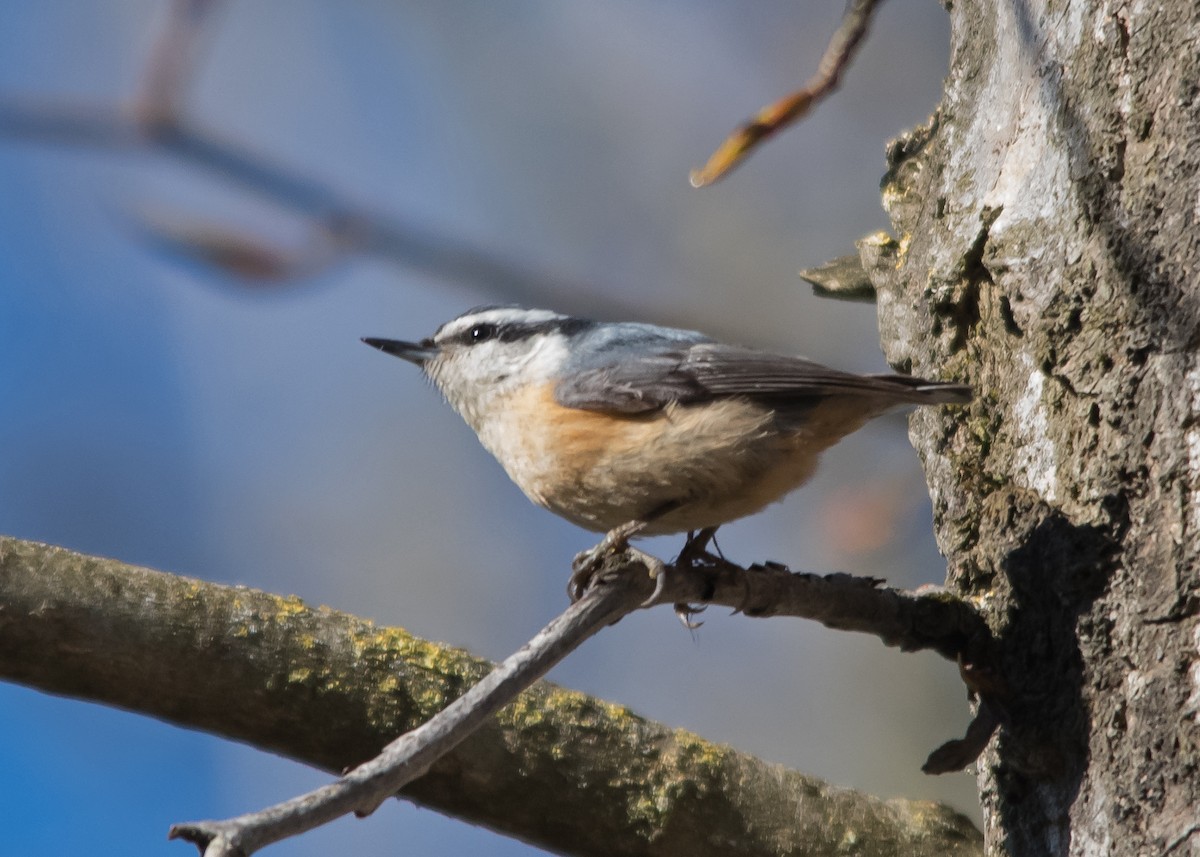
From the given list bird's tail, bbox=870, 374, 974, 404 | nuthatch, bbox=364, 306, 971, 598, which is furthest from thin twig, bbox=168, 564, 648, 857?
bird's tail, bbox=870, 374, 974, 404

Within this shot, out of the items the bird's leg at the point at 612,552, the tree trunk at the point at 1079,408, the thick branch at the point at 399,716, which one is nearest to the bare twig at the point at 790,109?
the tree trunk at the point at 1079,408

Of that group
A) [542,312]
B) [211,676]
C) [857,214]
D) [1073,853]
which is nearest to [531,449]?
[542,312]

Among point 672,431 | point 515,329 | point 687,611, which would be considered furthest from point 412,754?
point 515,329

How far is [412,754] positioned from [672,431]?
1176mm

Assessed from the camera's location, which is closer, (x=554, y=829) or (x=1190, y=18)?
(x=1190, y=18)

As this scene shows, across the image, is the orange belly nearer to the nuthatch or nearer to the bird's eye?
the nuthatch

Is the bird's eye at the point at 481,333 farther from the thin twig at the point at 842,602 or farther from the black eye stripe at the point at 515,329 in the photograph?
the thin twig at the point at 842,602

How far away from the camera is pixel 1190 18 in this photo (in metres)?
1.82

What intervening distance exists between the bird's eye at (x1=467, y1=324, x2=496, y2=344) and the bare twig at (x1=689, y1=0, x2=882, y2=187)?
984mm

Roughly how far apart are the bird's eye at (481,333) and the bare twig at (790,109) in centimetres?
98

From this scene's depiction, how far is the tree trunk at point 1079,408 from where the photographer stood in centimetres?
173

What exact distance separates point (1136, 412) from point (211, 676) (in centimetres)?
147

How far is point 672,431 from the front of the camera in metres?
2.55

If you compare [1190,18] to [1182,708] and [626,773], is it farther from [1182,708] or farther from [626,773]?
[626,773]
